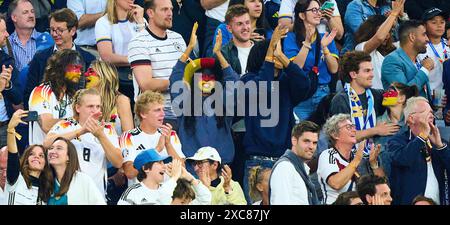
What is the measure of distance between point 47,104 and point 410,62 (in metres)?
3.96

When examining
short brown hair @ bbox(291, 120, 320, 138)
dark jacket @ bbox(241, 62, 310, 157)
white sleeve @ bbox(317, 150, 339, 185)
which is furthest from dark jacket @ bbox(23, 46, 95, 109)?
white sleeve @ bbox(317, 150, 339, 185)

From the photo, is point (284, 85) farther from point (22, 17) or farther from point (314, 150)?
point (22, 17)

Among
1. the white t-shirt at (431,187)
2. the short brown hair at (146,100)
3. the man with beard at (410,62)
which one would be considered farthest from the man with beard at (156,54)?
the white t-shirt at (431,187)

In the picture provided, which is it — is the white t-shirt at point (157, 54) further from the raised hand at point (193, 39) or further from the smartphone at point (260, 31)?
the smartphone at point (260, 31)

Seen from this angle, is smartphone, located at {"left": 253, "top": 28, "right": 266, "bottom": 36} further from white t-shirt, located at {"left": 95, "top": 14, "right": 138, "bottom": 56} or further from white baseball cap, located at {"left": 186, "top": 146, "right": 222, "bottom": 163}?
white baseball cap, located at {"left": 186, "top": 146, "right": 222, "bottom": 163}

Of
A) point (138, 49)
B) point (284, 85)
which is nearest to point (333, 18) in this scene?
point (284, 85)

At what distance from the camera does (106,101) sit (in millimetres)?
15508

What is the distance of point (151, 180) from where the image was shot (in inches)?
591

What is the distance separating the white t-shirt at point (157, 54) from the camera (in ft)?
51.9

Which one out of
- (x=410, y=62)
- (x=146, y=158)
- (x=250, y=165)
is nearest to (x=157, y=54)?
(x=146, y=158)

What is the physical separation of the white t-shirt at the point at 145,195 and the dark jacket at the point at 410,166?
7.66ft

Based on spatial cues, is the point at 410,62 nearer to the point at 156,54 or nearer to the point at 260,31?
the point at 260,31
